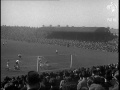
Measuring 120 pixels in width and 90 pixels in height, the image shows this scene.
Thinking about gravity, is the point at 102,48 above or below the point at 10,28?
below

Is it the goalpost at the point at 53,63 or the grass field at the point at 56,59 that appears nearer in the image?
the grass field at the point at 56,59

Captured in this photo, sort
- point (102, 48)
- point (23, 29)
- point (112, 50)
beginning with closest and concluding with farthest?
point (112, 50), point (102, 48), point (23, 29)

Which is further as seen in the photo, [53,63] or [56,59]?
[56,59]

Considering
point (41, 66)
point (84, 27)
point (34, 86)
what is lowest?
point (41, 66)

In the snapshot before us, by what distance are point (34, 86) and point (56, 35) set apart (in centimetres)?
6746

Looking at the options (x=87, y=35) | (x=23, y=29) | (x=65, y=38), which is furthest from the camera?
(x=23, y=29)

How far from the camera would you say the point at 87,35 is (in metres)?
62.2

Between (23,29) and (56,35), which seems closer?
(56,35)

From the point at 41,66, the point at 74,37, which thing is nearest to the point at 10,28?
the point at 74,37

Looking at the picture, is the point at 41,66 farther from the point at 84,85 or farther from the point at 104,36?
the point at 104,36

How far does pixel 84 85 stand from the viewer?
5891mm

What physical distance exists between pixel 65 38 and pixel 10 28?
5088cm

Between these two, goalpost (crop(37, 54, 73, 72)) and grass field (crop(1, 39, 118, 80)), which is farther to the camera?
goalpost (crop(37, 54, 73, 72))

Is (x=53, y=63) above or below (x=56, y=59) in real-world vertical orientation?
below
